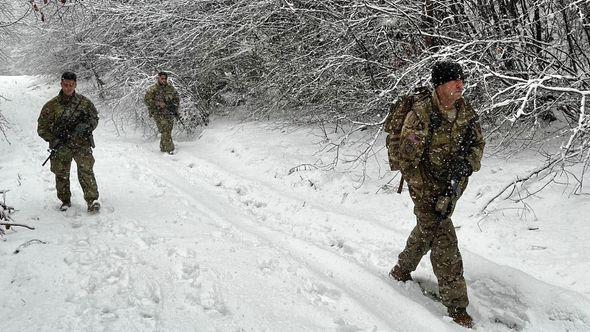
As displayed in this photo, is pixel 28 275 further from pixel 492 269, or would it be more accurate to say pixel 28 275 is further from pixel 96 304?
pixel 492 269

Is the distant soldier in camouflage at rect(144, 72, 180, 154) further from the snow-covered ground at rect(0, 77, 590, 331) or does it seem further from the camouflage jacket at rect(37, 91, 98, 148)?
the camouflage jacket at rect(37, 91, 98, 148)

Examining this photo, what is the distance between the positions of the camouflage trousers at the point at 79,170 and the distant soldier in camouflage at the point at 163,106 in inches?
180

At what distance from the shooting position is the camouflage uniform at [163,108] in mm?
Result: 10164

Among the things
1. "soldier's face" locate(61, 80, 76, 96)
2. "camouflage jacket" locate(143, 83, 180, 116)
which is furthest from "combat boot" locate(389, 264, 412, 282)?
"camouflage jacket" locate(143, 83, 180, 116)

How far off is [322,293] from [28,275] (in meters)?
2.55

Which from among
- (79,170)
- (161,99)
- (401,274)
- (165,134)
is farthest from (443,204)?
(161,99)

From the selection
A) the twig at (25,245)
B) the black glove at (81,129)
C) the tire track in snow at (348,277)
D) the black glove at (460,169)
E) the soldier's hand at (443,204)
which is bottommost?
the tire track in snow at (348,277)

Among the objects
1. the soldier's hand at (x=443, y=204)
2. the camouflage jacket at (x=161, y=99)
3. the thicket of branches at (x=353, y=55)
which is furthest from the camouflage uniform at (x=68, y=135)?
the camouflage jacket at (x=161, y=99)

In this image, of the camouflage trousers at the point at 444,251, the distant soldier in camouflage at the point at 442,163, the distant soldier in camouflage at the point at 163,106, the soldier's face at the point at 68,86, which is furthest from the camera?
the distant soldier in camouflage at the point at 163,106

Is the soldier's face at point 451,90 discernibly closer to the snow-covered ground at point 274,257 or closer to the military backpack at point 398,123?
the military backpack at point 398,123

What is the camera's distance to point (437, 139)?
11.1 ft

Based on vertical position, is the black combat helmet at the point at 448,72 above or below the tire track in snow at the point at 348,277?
above

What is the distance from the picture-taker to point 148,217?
18.0 ft

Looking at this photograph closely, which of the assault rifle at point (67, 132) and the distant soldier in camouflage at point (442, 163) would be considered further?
the assault rifle at point (67, 132)
